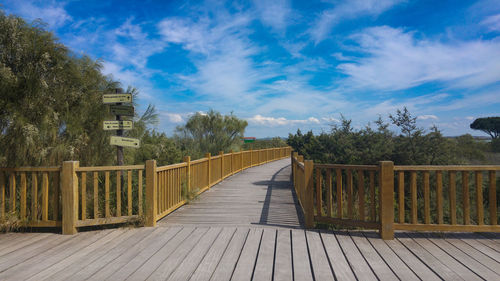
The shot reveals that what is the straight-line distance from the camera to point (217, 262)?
3164 millimetres

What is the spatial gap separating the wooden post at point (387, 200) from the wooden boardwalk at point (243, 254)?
17 cm

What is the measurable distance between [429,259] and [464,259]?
41 centimetres

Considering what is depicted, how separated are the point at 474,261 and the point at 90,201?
553 cm

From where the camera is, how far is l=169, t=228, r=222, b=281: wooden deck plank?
2854 mm

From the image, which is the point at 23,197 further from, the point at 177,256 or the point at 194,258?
the point at 194,258

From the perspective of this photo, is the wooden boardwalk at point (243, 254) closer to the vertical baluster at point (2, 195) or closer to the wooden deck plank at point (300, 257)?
the wooden deck plank at point (300, 257)

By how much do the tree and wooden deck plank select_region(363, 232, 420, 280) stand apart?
5605 centimetres

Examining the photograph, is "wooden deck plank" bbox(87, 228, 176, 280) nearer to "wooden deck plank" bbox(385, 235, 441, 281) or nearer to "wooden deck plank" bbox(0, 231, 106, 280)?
"wooden deck plank" bbox(0, 231, 106, 280)

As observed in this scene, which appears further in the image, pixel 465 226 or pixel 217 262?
pixel 465 226

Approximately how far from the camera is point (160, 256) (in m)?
3.36

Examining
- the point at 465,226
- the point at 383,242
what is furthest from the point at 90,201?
the point at 465,226

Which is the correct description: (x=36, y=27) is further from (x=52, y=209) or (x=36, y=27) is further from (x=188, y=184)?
(x=188, y=184)

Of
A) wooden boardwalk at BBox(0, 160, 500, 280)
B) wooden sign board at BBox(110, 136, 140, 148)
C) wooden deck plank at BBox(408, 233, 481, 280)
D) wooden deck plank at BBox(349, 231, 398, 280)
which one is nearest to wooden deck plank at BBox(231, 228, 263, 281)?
wooden boardwalk at BBox(0, 160, 500, 280)

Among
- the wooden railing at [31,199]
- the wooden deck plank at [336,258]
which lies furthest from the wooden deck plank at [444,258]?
the wooden railing at [31,199]
